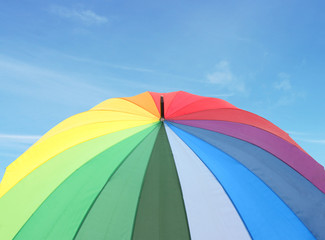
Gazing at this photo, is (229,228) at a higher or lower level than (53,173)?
lower

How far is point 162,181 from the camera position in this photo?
11.9 ft

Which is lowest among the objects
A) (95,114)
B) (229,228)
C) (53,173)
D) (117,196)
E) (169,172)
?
(229,228)

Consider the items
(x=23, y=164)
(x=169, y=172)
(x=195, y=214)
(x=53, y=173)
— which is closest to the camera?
(x=195, y=214)

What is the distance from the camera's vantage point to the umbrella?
136 inches

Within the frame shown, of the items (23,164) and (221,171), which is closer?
(221,171)

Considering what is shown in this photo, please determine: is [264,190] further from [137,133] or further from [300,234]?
[137,133]

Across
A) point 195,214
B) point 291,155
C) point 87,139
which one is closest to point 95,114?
point 87,139

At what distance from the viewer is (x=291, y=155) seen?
4.82 m

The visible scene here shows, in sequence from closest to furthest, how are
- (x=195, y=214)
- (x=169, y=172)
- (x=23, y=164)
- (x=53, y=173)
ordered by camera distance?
(x=195, y=214) < (x=169, y=172) < (x=53, y=173) < (x=23, y=164)

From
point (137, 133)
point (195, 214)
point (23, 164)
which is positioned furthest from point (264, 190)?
point (23, 164)

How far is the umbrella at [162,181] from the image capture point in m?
3.45

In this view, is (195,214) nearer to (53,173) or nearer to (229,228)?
(229,228)

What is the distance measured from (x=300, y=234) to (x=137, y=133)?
2420 millimetres

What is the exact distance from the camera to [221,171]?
12.7 feet
